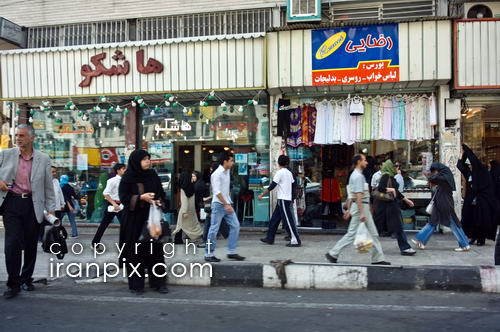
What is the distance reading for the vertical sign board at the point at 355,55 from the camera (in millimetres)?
10258

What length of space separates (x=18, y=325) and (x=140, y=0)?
31.1 ft

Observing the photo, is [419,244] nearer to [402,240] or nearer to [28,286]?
[402,240]

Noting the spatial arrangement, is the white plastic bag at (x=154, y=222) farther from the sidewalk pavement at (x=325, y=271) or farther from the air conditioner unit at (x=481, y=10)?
the air conditioner unit at (x=481, y=10)

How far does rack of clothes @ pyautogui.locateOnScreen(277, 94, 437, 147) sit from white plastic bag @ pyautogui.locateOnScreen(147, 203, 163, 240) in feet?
18.8

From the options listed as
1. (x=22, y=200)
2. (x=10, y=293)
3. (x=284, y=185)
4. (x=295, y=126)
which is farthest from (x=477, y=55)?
(x=10, y=293)

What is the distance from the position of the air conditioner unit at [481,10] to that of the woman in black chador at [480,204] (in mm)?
3443

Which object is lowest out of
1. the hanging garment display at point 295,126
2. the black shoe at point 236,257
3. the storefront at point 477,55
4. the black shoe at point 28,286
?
the black shoe at point 28,286

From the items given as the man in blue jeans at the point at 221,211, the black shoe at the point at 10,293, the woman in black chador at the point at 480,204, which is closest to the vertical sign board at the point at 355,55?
the woman in black chador at the point at 480,204

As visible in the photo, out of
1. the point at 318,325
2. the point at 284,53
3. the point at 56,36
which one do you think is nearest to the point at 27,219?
the point at 318,325

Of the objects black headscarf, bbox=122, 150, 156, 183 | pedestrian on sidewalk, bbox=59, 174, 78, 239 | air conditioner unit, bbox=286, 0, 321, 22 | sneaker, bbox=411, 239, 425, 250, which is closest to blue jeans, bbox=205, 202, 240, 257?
black headscarf, bbox=122, 150, 156, 183

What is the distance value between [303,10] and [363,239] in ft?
20.1

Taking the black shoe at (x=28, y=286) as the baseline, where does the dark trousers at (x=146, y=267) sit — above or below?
above

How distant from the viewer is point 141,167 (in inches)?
238

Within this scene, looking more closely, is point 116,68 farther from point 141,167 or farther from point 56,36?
point 141,167
